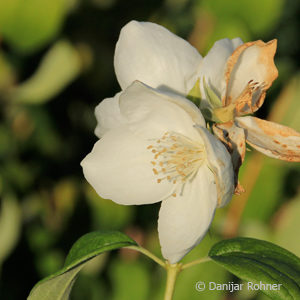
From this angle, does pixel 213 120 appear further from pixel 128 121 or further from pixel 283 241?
pixel 283 241

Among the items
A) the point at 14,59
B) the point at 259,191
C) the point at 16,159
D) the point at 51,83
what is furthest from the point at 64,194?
the point at 259,191

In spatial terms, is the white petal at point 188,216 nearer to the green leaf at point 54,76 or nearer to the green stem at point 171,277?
the green stem at point 171,277

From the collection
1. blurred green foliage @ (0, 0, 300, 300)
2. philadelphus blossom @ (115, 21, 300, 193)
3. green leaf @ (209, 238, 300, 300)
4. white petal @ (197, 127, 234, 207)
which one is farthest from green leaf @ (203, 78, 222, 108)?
blurred green foliage @ (0, 0, 300, 300)

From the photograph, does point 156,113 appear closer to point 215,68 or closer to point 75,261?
point 215,68

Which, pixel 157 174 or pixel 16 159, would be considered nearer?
pixel 157 174

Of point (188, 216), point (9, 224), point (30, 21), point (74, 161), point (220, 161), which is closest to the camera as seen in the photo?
point (220, 161)

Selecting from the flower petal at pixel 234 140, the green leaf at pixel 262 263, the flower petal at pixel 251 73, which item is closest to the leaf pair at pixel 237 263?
the green leaf at pixel 262 263

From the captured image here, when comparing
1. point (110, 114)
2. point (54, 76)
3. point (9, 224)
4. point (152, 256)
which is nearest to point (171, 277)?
point (152, 256)
